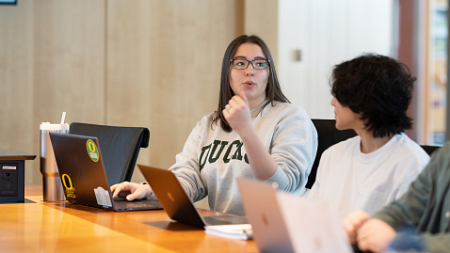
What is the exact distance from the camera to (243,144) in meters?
1.83

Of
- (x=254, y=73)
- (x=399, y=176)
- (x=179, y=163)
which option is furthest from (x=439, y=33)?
(x=399, y=176)

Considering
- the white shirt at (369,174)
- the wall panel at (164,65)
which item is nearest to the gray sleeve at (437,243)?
the white shirt at (369,174)

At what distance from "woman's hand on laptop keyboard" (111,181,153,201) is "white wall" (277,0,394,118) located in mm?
2517

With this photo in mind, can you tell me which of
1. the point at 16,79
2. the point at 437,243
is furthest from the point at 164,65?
the point at 437,243

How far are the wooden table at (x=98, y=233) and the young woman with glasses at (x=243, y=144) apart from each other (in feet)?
0.84

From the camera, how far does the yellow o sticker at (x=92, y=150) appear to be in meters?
1.45

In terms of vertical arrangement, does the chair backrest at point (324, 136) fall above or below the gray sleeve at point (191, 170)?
above

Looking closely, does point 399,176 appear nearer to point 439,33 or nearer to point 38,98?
point 439,33

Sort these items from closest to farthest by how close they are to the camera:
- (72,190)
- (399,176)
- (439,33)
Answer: (399,176) < (72,190) < (439,33)

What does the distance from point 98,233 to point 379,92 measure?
2.59 ft

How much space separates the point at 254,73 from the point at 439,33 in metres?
1.88

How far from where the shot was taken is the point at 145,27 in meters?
4.11

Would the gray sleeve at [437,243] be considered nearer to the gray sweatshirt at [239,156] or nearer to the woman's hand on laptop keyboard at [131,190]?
the gray sweatshirt at [239,156]

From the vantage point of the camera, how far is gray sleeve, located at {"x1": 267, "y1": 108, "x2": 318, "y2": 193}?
1.78 meters
